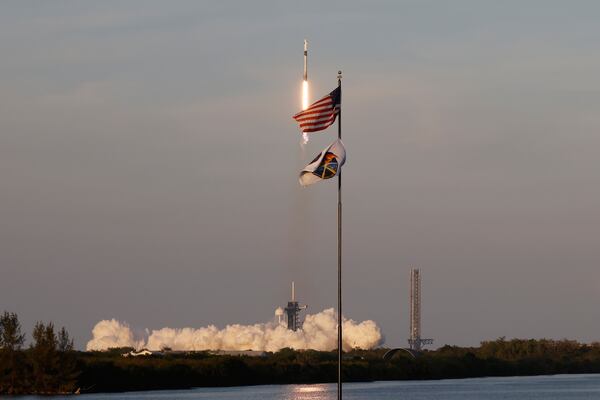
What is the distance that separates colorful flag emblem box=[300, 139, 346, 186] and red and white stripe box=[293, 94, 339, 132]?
108cm

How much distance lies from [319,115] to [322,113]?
162 mm

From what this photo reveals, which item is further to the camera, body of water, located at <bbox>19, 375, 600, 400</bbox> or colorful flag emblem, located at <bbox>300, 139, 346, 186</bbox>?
body of water, located at <bbox>19, 375, 600, 400</bbox>

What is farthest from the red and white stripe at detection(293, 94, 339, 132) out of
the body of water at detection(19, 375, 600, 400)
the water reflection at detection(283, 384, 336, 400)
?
Result: the water reflection at detection(283, 384, 336, 400)

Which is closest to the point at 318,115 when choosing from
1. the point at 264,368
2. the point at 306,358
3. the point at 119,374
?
the point at 119,374

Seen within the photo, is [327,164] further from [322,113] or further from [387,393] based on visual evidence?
[387,393]

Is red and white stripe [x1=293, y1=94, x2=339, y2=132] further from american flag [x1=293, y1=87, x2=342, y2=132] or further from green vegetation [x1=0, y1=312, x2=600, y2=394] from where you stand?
green vegetation [x1=0, y1=312, x2=600, y2=394]

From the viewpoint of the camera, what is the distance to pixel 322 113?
192 ft

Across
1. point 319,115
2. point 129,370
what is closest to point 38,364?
point 129,370

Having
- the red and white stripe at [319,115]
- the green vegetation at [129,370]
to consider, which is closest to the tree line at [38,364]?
the green vegetation at [129,370]

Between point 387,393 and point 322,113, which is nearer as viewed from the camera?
point 322,113

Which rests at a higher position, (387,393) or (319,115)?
(319,115)

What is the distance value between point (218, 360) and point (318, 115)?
123719 millimetres

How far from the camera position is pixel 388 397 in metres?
146

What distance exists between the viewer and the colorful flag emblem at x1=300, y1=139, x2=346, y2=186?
189 ft
